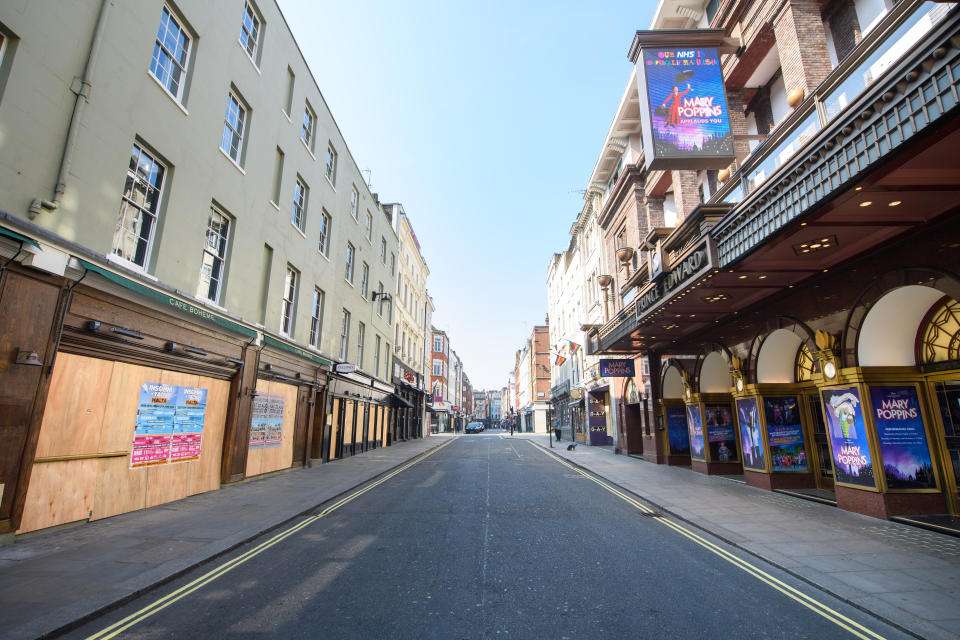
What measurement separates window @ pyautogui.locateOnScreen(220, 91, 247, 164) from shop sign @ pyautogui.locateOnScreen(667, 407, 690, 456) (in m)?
17.4

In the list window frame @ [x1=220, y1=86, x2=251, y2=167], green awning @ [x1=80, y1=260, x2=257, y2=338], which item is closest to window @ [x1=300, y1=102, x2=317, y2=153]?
window frame @ [x1=220, y1=86, x2=251, y2=167]

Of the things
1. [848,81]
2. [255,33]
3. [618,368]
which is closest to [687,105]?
[848,81]

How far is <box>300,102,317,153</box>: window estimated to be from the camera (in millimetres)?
Result: 17062

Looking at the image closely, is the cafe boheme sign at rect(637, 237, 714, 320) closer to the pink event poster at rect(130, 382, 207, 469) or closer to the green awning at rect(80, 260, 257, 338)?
the green awning at rect(80, 260, 257, 338)

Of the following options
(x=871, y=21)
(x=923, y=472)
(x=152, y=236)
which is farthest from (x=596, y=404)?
(x=152, y=236)

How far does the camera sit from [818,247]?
25.2 feet

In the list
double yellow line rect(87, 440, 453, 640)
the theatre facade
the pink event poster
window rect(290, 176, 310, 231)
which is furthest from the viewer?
window rect(290, 176, 310, 231)

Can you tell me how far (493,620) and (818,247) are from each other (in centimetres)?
797

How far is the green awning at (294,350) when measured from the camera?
13380mm

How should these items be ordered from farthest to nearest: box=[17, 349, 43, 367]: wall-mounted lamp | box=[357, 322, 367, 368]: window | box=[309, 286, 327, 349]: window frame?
box=[357, 322, 367, 368]: window
box=[309, 286, 327, 349]: window frame
box=[17, 349, 43, 367]: wall-mounted lamp

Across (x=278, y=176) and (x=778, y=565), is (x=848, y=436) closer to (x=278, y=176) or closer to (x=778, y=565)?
(x=778, y=565)

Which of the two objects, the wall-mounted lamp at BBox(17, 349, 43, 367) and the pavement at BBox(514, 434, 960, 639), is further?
the wall-mounted lamp at BBox(17, 349, 43, 367)

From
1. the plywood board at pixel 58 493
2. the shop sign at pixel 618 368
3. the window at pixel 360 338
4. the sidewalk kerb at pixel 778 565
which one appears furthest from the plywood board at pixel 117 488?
the shop sign at pixel 618 368

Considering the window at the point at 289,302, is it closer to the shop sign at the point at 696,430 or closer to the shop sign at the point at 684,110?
the shop sign at the point at 684,110
